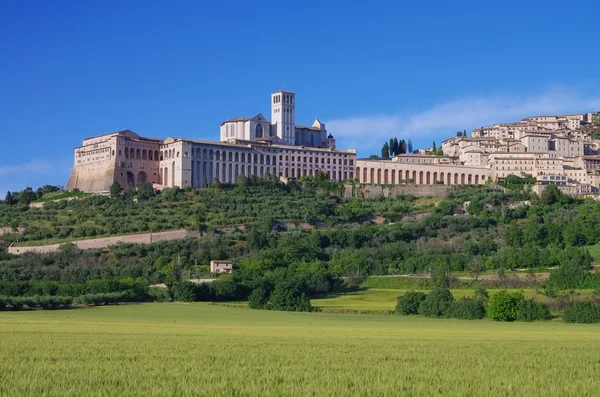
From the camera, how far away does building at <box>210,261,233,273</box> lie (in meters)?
65.7

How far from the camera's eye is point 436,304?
44688 millimetres

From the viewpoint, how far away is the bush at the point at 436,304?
44.3 m

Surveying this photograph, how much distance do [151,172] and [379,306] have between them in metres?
49.9

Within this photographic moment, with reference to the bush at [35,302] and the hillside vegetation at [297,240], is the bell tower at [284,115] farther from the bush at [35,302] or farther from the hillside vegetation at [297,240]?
the bush at [35,302]

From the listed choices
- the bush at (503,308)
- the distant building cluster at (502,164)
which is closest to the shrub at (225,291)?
the bush at (503,308)

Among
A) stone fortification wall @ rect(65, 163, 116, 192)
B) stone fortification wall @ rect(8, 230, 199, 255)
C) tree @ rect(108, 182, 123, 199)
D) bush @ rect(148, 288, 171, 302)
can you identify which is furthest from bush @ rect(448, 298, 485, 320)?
stone fortification wall @ rect(65, 163, 116, 192)

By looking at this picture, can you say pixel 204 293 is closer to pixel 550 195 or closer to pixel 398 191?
pixel 398 191

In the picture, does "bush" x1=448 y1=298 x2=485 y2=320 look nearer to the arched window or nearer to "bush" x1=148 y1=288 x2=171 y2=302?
"bush" x1=148 y1=288 x2=171 y2=302

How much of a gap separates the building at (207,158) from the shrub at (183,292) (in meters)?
39.3

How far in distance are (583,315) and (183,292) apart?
2178 cm

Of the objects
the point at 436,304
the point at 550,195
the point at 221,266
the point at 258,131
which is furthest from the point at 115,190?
the point at 436,304

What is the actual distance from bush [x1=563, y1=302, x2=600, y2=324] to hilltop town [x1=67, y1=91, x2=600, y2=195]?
55.7 m

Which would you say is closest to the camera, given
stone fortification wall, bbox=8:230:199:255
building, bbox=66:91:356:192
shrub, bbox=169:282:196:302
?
shrub, bbox=169:282:196:302

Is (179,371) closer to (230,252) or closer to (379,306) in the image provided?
(379,306)
